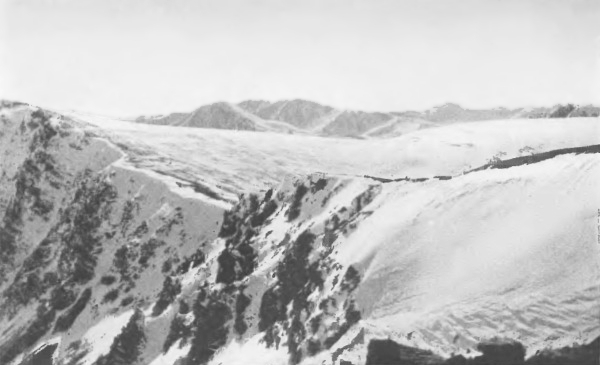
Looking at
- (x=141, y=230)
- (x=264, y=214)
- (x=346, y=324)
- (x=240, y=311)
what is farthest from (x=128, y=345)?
(x=346, y=324)

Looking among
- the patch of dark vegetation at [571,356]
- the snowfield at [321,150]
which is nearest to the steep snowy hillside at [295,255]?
the patch of dark vegetation at [571,356]

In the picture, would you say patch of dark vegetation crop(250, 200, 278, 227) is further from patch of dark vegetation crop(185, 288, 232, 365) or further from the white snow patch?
the white snow patch

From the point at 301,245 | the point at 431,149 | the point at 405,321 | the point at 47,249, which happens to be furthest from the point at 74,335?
the point at 431,149

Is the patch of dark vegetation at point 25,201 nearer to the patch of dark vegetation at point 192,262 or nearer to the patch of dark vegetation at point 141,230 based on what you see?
the patch of dark vegetation at point 141,230

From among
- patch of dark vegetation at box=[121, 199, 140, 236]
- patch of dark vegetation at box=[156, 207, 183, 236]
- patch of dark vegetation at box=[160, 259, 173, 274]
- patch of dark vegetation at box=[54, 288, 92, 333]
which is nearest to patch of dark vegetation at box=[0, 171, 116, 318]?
patch of dark vegetation at box=[54, 288, 92, 333]

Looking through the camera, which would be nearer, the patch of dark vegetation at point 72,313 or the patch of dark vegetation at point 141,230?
the patch of dark vegetation at point 72,313
